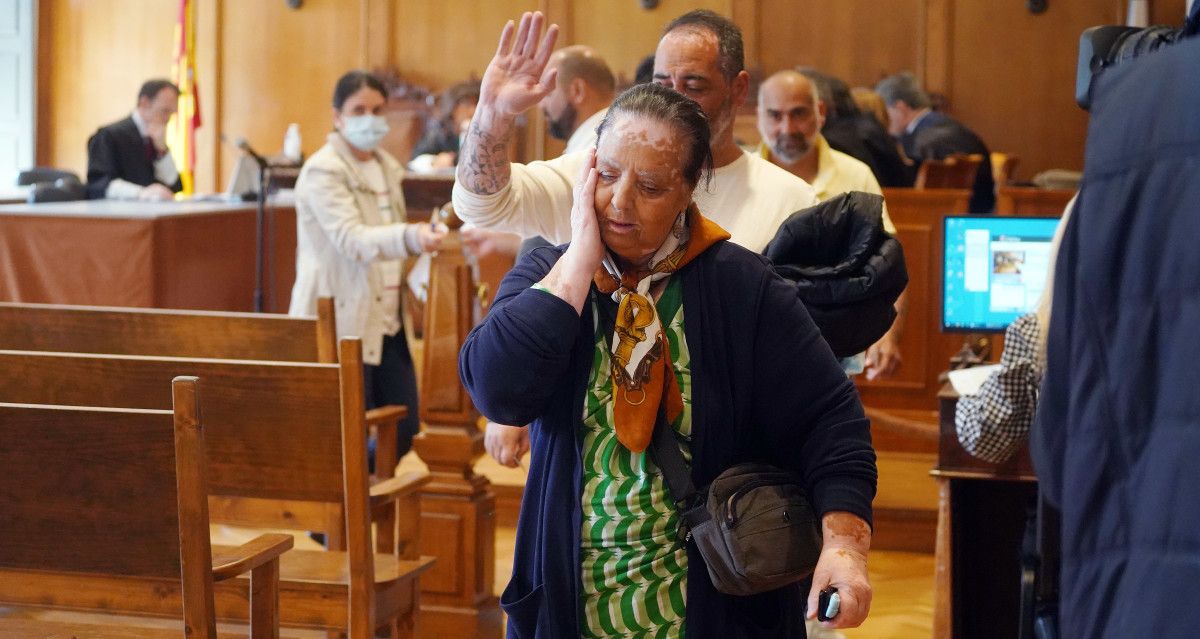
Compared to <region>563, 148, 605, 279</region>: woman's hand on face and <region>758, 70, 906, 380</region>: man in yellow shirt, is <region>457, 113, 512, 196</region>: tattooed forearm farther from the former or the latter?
<region>758, 70, 906, 380</region>: man in yellow shirt

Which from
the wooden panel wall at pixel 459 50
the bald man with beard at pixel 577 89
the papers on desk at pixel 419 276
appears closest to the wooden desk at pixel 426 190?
the papers on desk at pixel 419 276

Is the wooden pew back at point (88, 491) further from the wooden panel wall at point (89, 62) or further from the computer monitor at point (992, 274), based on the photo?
the wooden panel wall at point (89, 62)

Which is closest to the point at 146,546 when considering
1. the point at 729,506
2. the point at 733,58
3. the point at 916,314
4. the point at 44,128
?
the point at 729,506

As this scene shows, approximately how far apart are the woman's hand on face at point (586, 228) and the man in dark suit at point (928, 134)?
6.47 meters

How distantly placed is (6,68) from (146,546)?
11.5m

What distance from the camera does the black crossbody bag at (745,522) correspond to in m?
1.70

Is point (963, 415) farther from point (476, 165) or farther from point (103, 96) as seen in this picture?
point (103, 96)

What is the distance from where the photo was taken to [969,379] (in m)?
3.41

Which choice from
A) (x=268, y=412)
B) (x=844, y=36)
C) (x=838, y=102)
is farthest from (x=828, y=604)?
(x=844, y=36)

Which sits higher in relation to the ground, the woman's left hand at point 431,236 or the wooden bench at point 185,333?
the woman's left hand at point 431,236

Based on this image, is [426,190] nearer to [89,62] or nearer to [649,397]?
[649,397]

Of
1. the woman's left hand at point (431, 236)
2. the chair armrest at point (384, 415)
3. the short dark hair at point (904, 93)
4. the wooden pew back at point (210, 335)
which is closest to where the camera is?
the wooden pew back at point (210, 335)

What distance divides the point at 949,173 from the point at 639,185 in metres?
5.29

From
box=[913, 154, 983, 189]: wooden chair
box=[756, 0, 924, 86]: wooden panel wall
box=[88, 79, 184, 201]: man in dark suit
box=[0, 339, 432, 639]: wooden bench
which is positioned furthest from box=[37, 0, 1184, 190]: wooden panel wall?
box=[0, 339, 432, 639]: wooden bench
